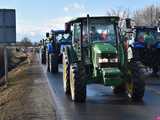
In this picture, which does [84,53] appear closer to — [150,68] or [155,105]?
[155,105]

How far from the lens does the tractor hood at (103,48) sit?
17.6 m

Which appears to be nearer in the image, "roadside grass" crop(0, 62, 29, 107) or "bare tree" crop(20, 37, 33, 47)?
"roadside grass" crop(0, 62, 29, 107)

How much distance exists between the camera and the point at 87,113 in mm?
14938

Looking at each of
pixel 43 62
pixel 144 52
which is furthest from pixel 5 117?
pixel 43 62

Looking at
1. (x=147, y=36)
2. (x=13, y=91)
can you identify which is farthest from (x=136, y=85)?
(x=147, y=36)

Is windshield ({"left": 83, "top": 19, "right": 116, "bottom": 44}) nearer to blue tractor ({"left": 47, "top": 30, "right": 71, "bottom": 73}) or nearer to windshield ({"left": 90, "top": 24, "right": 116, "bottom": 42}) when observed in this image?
windshield ({"left": 90, "top": 24, "right": 116, "bottom": 42})

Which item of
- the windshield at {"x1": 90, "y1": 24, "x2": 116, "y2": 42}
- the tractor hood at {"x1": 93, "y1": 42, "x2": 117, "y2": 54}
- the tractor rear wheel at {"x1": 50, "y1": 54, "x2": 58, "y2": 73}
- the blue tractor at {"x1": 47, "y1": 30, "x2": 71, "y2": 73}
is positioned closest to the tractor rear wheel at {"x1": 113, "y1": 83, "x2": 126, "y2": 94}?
the windshield at {"x1": 90, "y1": 24, "x2": 116, "y2": 42}

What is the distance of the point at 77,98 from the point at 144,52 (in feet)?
38.6

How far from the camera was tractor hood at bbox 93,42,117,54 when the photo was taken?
17.6 metres

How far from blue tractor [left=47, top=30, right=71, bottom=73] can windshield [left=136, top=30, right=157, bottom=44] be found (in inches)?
201

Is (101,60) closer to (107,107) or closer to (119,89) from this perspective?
(107,107)

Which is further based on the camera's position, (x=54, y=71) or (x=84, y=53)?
(x=54, y=71)

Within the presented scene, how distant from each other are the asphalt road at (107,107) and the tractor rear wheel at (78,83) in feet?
0.81

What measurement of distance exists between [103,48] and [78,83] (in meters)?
1.44
